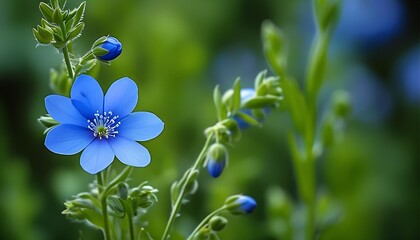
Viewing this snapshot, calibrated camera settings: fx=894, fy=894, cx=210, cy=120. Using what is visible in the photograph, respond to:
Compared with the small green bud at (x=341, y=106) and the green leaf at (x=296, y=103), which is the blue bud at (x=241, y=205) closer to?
the green leaf at (x=296, y=103)

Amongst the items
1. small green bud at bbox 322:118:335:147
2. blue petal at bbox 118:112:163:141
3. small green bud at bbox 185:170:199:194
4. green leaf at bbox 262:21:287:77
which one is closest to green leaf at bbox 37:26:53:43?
blue petal at bbox 118:112:163:141

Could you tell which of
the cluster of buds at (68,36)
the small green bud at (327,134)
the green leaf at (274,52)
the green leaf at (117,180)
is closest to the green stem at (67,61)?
the cluster of buds at (68,36)

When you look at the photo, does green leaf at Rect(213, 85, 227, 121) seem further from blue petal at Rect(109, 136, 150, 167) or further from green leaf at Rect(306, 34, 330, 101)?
green leaf at Rect(306, 34, 330, 101)

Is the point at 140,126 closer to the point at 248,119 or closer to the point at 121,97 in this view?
the point at 121,97

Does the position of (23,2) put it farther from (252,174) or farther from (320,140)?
(320,140)

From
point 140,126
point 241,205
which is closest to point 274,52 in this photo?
point 241,205

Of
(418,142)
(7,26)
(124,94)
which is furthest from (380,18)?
(124,94)

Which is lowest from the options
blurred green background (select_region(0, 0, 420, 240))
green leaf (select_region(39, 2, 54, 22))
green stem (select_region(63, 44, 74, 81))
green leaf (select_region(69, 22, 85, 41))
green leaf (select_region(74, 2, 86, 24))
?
blurred green background (select_region(0, 0, 420, 240))
